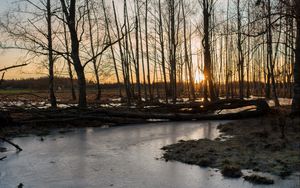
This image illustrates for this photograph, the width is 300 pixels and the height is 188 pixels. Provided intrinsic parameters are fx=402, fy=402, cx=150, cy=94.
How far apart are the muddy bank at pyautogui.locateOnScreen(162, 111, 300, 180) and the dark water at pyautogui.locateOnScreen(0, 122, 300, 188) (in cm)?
39

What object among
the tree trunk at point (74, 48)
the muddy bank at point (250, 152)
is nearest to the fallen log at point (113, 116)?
the tree trunk at point (74, 48)

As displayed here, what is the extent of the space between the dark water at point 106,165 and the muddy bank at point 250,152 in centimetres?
39

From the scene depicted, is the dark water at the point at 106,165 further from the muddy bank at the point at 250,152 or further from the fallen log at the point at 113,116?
the fallen log at the point at 113,116

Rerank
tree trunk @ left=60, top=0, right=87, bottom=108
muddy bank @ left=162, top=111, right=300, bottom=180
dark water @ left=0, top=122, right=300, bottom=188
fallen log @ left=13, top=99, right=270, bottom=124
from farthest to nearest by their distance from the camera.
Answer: tree trunk @ left=60, top=0, right=87, bottom=108 → fallen log @ left=13, top=99, right=270, bottom=124 → muddy bank @ left=162, top=111, right=300, bottom=180 → dark water @ left=0, top=122, right=300, bottom=188

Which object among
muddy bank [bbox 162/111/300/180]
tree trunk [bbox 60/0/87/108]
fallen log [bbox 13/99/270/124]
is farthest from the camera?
tree trunk [bbox 60/0/87/108]

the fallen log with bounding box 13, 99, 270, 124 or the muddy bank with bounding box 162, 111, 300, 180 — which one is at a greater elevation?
the fallen log with bounding box 13, 99, 270, 124

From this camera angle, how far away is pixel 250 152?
8828 millimetres

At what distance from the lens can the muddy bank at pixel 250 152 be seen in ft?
25.0

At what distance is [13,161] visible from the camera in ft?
30.8

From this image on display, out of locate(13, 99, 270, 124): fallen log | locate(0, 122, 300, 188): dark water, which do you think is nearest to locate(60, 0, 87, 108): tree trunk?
locate(13, 99, 270, 124): fallen log

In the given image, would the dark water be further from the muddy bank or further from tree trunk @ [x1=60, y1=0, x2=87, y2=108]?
tree trunk @ [x1=60, y1=0, x2=87, y2=108]

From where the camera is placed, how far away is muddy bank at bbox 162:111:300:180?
7621 mm

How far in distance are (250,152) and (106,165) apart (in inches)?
124

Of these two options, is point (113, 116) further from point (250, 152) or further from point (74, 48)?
point (250, 152)
